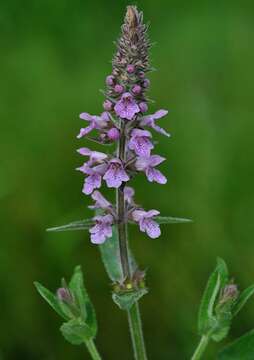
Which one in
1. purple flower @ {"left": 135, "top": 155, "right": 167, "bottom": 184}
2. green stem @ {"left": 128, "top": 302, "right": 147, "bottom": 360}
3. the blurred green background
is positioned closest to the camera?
purple flower @ {"left": 135, "top": 155, "right": 167, "bottom": 184}

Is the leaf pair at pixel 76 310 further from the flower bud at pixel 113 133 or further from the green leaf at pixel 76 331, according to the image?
the flower bud at pixel 113 133

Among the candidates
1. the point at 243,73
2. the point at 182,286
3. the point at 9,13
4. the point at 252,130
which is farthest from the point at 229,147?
the point at 9,13

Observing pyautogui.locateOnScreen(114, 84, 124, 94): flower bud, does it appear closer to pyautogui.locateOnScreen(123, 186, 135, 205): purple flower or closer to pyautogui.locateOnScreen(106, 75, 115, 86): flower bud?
pyautogui.locateOnScreen(106, 75, 115, 86): flower bud

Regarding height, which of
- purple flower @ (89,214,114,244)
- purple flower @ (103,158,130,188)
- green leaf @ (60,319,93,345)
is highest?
purple flower @ (103,158,130,188)

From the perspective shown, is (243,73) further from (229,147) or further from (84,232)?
(84,232)

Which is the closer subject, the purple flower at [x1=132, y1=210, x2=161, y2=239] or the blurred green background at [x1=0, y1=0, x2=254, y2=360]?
the purple flower at [x1=132, y1=210, x2=161, y2=239]

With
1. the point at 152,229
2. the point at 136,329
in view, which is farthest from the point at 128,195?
the point at 136,329

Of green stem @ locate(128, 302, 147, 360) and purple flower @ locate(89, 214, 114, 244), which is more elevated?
purple flower @ locate(89, 214, 114, 244)

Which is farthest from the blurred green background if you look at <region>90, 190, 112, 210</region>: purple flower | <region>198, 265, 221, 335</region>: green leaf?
<region>90, 190, 112, 210</region>: purple flower
